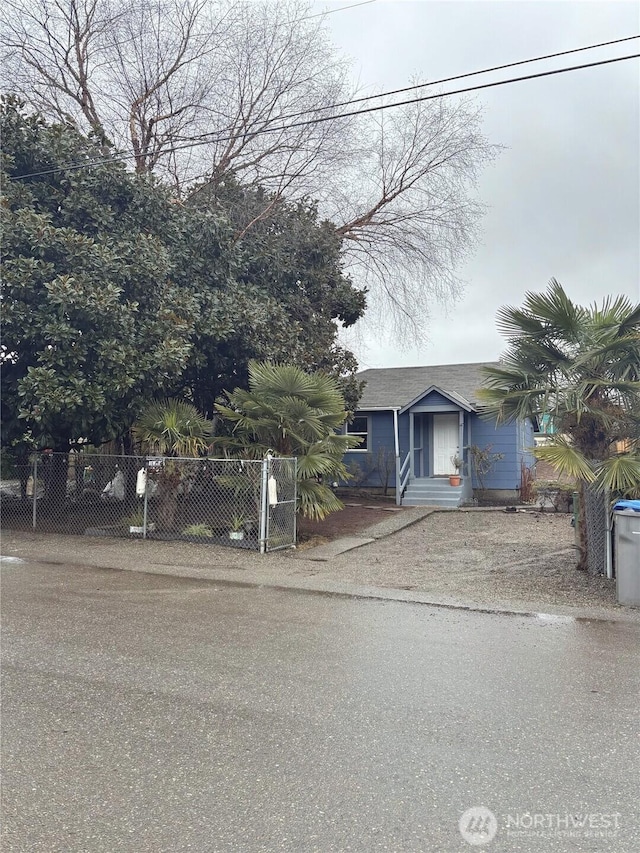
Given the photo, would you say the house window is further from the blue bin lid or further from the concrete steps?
the blue bin lid

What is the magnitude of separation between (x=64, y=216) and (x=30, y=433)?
4373 mm

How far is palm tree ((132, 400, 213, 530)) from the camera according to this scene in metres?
12.2

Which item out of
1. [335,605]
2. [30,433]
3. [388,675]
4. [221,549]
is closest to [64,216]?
[30,433]

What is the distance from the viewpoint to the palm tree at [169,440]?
12.2 m

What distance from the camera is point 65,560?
1066cm

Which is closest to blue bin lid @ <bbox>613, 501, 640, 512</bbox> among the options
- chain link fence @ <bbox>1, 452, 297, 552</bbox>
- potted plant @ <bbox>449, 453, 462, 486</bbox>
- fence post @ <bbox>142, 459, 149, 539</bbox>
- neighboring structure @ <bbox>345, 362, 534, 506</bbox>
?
chain link fence @ <bbox>1, 452, 297, 552</bbox>

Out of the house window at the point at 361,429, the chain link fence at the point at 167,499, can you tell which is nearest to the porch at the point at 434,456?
the house window at the point at 361,429

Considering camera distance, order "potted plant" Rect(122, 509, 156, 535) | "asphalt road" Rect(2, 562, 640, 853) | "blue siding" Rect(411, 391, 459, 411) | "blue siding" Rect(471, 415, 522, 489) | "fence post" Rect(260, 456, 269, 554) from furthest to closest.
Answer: "blue siding" Rect(471, 415, 522, 489), "blue siding" Rect(411, 391, 459, 411), "potted plant" Rect(122, 509, 156, 535), "fence post" Rect(260, 456, 269, 554), "asphalt road" Rect(2, 562, 640, 853)

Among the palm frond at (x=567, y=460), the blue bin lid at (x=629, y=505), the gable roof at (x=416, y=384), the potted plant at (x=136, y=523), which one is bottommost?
the potted plant at (x=136, y=523)

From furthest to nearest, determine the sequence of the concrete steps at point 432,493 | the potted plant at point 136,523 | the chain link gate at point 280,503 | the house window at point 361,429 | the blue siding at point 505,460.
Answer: the house window at point 361,429 → the blue siding at point 505,460 → the concrete steps at point 432,493 → the potted plant at point 136,523 → the chain link gate at point 280,503

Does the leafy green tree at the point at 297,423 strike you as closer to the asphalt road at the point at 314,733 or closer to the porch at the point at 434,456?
the asphalt road at the point at 314,733

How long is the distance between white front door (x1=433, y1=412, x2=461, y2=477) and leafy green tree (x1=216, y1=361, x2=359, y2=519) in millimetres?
8997

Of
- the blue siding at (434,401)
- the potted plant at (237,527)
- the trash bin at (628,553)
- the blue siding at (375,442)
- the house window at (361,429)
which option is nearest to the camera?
the trash bin at (628,553)

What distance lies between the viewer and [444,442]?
21062 mm
